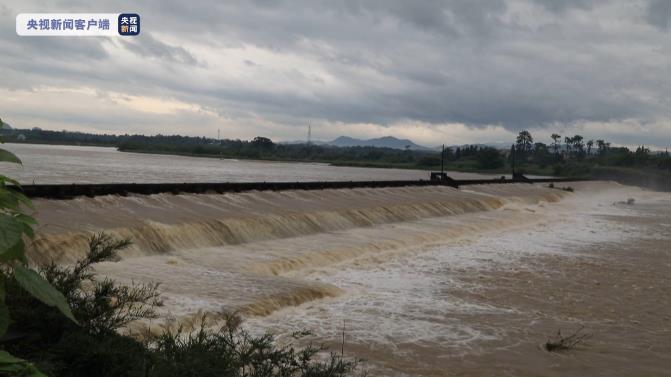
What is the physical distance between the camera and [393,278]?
15.0 m

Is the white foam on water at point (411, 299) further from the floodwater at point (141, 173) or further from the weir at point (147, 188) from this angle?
the floodwater at point (141, 173)

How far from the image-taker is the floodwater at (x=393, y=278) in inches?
381

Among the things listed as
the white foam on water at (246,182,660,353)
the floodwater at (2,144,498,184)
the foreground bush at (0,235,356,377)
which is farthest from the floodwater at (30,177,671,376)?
the floodwater at (2,144,498,184)

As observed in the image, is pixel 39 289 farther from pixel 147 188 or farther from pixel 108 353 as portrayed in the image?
pixel 147 188

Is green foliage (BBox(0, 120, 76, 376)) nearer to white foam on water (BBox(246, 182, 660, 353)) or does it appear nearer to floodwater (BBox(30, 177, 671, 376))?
floodwater (BBox(30, 177, 671, 376))

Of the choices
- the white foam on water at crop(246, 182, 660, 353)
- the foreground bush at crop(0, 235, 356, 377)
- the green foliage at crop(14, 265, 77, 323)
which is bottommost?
the white foam on water at crop(246, 182, 660, 353)

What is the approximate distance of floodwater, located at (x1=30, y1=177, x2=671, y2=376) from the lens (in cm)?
967

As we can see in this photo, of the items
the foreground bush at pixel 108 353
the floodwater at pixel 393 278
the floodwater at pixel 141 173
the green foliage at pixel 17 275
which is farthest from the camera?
the floodwater at pixel 141 173

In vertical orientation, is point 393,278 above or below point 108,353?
below

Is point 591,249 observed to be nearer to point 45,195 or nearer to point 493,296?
point 493,296

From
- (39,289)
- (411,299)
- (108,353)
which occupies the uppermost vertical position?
(39,289)

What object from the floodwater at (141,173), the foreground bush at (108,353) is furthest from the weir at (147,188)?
the floodwater at (141,173)

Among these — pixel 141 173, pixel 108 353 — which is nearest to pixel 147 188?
pixel 108 353

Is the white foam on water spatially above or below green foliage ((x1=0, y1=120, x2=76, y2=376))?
below
